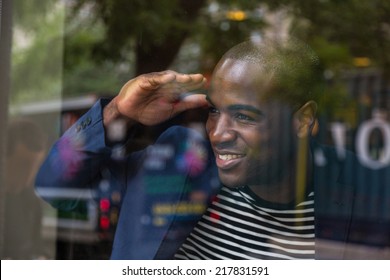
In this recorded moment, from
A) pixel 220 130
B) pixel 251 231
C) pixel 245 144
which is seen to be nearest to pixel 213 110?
pixel 220 130

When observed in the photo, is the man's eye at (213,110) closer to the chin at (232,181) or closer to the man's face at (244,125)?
the man's face at (244,125)

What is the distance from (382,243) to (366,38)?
98 cm

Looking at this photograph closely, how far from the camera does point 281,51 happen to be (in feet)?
8.80

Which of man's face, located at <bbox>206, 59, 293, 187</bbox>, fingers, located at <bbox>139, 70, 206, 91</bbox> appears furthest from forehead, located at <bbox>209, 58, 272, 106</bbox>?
fingers, located at <bbox>139, 70, 206, 91</bbox>

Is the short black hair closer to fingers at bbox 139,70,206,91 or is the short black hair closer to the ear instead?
the ear

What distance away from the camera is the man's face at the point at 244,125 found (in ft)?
8.56

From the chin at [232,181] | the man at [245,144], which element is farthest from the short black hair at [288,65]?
the chin at [232,181]

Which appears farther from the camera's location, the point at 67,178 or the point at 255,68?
the point at 67,178

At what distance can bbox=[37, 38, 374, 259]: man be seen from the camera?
8.58 feet

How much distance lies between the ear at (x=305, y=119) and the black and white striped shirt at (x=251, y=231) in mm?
268

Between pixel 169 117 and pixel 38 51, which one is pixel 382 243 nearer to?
pixel 169 117

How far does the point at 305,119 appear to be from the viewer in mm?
2674
